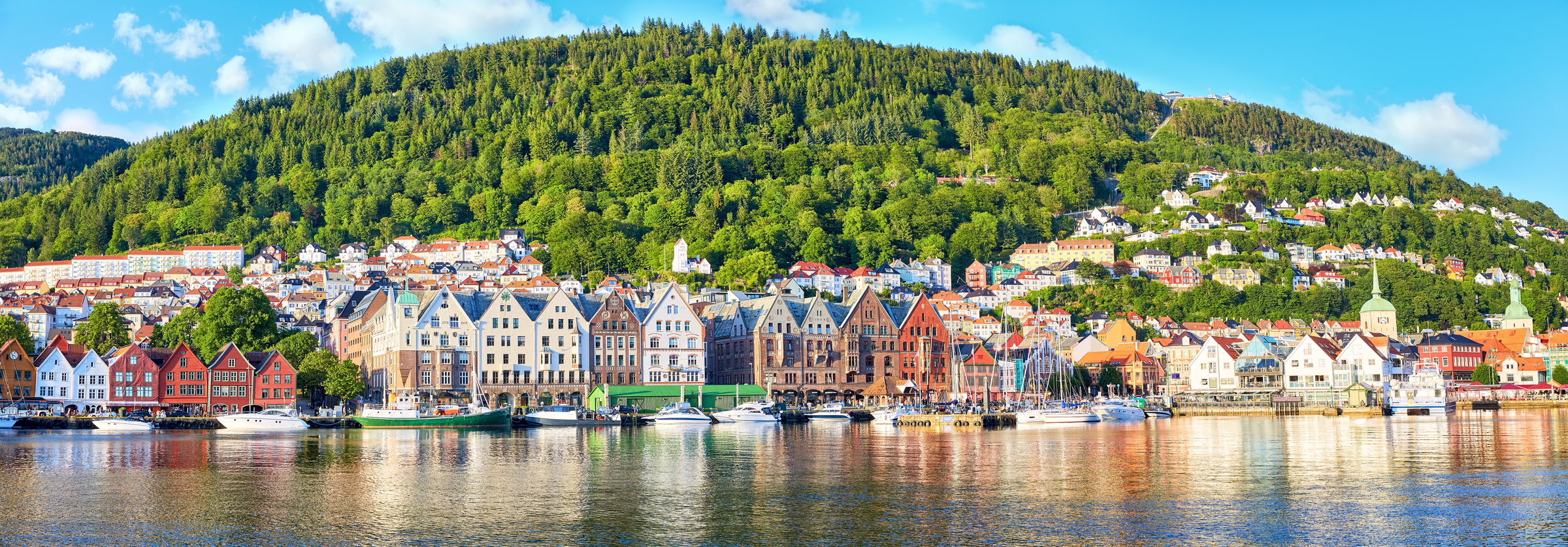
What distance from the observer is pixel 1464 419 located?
90.2 meters

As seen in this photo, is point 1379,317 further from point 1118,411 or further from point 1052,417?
point 1052,417

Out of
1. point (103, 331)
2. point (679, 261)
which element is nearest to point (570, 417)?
point (103, 331)

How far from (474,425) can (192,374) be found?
27481 mm

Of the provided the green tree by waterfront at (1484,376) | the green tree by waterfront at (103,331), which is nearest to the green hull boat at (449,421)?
the green tree by waterfront at (103,331)

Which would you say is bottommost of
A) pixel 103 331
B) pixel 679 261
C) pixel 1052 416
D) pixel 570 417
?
pixel 1052 416

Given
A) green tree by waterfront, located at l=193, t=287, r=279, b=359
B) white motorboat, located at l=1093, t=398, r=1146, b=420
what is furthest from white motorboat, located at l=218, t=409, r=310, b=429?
white motorboat, located at l=1093, t=398, r=1146, b=420

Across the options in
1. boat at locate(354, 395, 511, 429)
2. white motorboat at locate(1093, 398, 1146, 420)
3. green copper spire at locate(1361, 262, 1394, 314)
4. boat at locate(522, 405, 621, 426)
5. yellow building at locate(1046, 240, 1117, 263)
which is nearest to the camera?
boat at locate(354, 395, 511, 429)

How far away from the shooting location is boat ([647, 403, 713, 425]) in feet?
284

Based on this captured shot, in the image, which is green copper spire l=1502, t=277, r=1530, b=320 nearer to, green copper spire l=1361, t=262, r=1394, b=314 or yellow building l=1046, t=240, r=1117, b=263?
green copper spire l=1361, t=262, r=1394, b=314

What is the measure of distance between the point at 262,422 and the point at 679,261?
9793 centimetres

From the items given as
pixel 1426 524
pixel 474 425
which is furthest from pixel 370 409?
pixel 1426 524

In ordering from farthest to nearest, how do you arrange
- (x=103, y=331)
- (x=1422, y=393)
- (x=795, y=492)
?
(x=1422, y=393) < (x=103, y=331) < (x=795, y=492)

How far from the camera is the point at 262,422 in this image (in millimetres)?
82438

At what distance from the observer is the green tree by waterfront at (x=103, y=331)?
4382 inches
